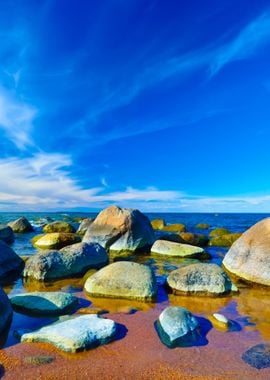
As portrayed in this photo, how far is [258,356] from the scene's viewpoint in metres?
4.62

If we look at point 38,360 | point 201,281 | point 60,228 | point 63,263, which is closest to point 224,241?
point 201,281

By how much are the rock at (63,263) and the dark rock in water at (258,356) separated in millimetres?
6081

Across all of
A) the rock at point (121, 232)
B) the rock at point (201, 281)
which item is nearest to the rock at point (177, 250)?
the rock at point (121, 232)

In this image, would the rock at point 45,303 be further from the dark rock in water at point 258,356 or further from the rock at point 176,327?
the dark rock in water at point 258,356

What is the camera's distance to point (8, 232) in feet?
67.5

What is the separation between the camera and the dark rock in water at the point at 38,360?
439 centimetres

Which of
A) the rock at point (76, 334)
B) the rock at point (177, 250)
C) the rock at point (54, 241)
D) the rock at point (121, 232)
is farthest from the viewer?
the rock at point (54, 241)

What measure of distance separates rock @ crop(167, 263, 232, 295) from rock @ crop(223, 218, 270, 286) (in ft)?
4.45

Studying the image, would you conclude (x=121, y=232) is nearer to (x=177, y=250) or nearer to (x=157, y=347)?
(x=177, y=250)

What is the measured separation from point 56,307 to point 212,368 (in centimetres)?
321

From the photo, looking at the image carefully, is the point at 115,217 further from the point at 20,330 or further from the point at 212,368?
the point at 212,368

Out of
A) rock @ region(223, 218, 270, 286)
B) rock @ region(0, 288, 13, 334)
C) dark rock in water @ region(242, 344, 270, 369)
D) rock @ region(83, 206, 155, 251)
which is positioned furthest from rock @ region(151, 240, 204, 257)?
rock @ region(0, 288, 13, 334)

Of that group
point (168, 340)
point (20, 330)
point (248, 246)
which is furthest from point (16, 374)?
point (248, 246)

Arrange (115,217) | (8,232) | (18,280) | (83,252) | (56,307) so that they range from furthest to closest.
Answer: (8,232) → (115,217) → (83,252) → (18,280) → (56,307)
